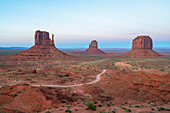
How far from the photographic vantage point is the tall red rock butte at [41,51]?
7519cm

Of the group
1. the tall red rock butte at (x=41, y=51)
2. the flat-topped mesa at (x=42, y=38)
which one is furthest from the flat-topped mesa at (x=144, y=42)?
the flat-topped mesa at (x=42, y=38)

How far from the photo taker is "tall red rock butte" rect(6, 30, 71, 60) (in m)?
75.2

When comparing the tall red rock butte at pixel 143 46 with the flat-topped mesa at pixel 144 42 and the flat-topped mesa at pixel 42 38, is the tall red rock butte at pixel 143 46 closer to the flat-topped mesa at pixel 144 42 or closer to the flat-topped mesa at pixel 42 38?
the flat-topped mesa at pixel 144 42

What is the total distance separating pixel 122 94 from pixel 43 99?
38.8 feet

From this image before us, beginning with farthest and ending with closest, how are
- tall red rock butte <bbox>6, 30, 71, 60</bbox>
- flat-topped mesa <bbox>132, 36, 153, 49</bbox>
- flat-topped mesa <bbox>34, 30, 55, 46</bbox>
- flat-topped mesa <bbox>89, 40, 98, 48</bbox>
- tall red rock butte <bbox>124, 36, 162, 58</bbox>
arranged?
flat-topped mesa <bbox>89, 40, 98, 48</bbox> < flat-topped mesa <bbox>132, 36, 153, 49</bbox> < tall red rock butte <bbox>124, 36, 162, 58</bbox> < flat-topped mesa <bbox>34, 30, 55, 46</bbox> < tall red rock butte <bbox>6, 30, 71, 60</bbox>

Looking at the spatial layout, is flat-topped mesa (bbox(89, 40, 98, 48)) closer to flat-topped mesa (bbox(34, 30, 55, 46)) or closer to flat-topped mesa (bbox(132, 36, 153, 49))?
flat-topped mesa (bbox(132, 36, 153, 49))

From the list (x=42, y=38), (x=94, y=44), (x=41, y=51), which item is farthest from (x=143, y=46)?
(x=41, y=51)

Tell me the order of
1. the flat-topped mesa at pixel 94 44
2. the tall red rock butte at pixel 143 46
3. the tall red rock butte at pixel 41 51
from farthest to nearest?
the flat-topped mesa at pixel 94 44, the tall red rock butte at pixel 143 46, the tall red rock butte at pixel 41 51

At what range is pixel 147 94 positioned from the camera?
716 inches

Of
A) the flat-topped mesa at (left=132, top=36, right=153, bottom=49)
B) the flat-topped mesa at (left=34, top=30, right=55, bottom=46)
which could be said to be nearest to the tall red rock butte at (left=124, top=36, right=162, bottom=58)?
the flat-topped mesa at (left=132, top=36, right=153, bottom=49)

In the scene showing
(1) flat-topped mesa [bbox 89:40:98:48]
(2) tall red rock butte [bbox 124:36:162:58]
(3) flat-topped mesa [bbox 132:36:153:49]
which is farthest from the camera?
(1) flat-topped mesa [bbox 89:40:98:48]

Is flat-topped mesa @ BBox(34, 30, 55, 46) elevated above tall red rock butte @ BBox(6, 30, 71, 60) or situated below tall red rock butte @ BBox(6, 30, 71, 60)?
above

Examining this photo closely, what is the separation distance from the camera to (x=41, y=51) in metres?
79.6

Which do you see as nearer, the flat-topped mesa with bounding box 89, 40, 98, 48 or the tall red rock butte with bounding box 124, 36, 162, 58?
the tall red rock butte with bounding box 124, 36, 162, 58
